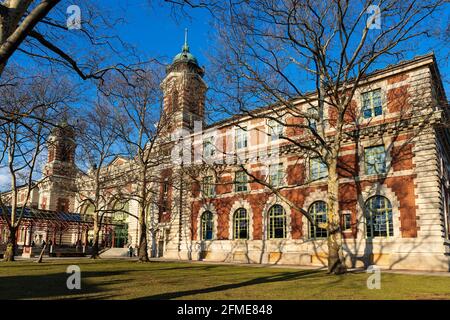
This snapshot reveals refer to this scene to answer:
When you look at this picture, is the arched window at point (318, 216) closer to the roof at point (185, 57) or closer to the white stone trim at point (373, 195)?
the white stone trim at point (373, 195)

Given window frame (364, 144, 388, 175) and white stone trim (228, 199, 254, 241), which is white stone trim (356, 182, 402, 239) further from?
white stone trim (228, 199, 254, 241)

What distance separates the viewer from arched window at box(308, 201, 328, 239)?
27359 mm

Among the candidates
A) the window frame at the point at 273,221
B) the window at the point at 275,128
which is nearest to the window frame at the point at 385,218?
the window frame at the point at 273,221

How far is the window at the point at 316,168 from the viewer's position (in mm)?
28370

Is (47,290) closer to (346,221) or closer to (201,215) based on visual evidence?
(346,221)

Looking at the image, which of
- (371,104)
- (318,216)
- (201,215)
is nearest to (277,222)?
(318,216)

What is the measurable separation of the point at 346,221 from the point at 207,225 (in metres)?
14.0

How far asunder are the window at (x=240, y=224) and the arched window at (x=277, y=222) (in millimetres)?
2488

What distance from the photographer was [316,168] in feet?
94.7

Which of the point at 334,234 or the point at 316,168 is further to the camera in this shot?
the point at 316,168

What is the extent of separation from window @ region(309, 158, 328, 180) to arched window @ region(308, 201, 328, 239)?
2.08 meters

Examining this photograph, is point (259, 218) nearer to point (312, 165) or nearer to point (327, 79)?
point (312, 165)

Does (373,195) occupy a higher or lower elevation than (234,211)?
higher

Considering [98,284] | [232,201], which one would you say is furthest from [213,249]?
[98,284]
